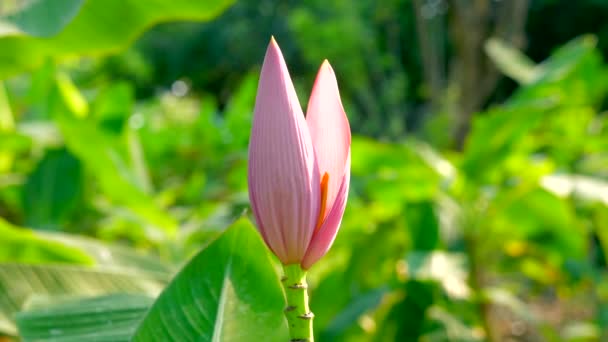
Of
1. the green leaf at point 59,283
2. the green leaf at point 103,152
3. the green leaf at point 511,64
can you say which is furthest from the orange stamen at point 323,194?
the green leaf at point 511,64

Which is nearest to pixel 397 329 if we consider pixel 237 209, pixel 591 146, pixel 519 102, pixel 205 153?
pixel 237 209

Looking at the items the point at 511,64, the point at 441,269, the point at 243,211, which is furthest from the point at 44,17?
the point at 511,64

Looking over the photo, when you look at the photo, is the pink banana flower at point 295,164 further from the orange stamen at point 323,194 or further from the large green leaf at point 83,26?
the large green leaf at point 83,26

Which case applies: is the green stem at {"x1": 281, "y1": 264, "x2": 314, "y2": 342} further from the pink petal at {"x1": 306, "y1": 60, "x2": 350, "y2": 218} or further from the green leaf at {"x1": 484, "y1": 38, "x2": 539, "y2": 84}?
the green leaf at {"x1": 484, "y1": 38, "x2": 539, "y2": 84}

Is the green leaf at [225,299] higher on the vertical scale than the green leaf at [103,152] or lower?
lower

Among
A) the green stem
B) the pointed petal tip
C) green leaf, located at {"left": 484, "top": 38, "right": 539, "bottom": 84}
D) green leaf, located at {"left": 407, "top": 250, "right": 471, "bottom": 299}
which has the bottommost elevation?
the green stem

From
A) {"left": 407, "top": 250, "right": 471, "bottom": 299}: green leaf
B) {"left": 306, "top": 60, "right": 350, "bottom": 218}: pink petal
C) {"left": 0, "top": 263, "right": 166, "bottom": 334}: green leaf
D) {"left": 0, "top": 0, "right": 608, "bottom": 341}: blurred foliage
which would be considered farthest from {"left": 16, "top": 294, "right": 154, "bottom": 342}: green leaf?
A: {"left": 407, "top": 250, "right": 471, "bottom": 299}: green leaf
